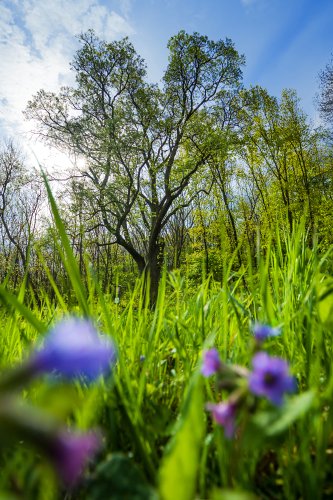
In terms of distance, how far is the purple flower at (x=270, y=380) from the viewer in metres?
0.30

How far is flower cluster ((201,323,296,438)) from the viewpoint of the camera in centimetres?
31

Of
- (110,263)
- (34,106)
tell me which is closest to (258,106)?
(34,106)

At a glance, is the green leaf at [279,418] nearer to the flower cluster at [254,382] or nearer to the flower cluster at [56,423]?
the flower cluster at [254,382]

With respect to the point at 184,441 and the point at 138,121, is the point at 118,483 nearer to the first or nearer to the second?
the point at 184,441

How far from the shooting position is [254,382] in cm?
31

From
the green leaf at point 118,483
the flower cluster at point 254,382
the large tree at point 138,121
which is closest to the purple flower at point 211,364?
the flower cluster at point 254,382

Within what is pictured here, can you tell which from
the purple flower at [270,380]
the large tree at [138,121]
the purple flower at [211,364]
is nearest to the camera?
the purple flower at [270,380]

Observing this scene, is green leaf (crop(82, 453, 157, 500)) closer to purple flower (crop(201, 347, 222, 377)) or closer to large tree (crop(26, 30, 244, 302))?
purple flower (crop(201, 347, 222, 377))

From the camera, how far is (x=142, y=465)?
0.59 metres

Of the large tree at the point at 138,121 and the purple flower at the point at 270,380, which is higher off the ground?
the large tree at the point at 138,121

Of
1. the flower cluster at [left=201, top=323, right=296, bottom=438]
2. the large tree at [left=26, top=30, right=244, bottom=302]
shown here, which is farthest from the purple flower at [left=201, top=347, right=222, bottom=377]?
the large tree at [left=26, top=30, right=244, bottom=302]

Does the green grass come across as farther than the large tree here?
No

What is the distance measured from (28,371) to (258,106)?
20.7 meters

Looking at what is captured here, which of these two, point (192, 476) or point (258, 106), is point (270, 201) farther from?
point (192, 476)
